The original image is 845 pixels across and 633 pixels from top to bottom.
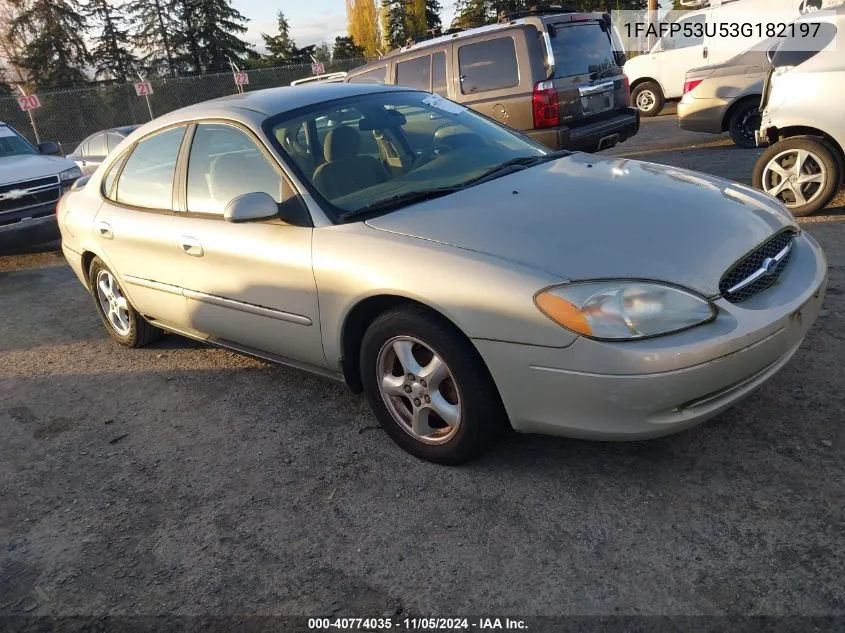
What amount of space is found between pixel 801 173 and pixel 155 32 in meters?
46.5

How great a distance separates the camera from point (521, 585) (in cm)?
227

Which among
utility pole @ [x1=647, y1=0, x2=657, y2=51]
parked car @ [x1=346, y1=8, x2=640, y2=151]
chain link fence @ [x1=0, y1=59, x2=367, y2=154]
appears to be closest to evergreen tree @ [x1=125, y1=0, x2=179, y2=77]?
chain link fence @ [x1=0, y1=59, x2=367, y2=154]

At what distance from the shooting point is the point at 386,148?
11.7 feet

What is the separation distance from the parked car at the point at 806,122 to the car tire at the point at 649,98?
8.88 m

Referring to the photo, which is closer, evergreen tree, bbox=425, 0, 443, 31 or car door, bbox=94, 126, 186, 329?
car door, bbox=94, 126, 186, 329

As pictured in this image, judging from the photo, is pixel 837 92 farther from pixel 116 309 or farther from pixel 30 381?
pixel 30 381

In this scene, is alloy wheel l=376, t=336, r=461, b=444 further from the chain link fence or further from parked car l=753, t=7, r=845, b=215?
the chain link fence

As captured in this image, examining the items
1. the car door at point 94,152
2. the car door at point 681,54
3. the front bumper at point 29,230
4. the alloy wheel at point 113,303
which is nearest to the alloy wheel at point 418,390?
the alloy wheel at point 113,303

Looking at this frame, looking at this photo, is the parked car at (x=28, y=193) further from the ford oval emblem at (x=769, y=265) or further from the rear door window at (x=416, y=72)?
the ford oval emblem at (x=769, y=265)

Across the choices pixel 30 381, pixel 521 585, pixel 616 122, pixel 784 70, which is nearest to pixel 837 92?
pixel 784 70

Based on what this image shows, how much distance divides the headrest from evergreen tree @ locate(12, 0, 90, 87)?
140ft

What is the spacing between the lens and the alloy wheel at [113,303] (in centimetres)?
480

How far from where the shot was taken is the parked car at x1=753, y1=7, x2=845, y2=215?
5.54m

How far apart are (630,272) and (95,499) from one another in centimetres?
255
